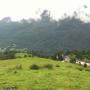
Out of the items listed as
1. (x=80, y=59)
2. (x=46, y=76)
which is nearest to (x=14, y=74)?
(x=46, y=76)

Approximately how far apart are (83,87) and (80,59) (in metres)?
142

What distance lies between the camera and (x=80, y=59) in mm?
175250

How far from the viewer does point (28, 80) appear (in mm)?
38594

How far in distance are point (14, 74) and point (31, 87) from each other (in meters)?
10.9

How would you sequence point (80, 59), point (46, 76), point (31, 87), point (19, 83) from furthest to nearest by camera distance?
1. point (80, 59)
2. point (46, 76)
3. point (19, 83)
4. point (31, 87)

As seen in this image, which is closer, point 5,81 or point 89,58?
point 5,81

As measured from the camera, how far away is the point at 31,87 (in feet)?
112

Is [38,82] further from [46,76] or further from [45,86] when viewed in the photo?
[46,76]

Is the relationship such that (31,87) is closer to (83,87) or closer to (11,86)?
(11,86)

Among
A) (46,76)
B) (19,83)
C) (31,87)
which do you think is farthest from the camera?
(46,76)

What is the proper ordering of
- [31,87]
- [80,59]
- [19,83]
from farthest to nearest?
1. [80,59]
2. [19,83]
3. [31,87]

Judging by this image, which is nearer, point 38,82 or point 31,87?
point 31,87

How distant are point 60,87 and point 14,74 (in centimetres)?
1156

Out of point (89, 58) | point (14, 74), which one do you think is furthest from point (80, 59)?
point (14, 74)
